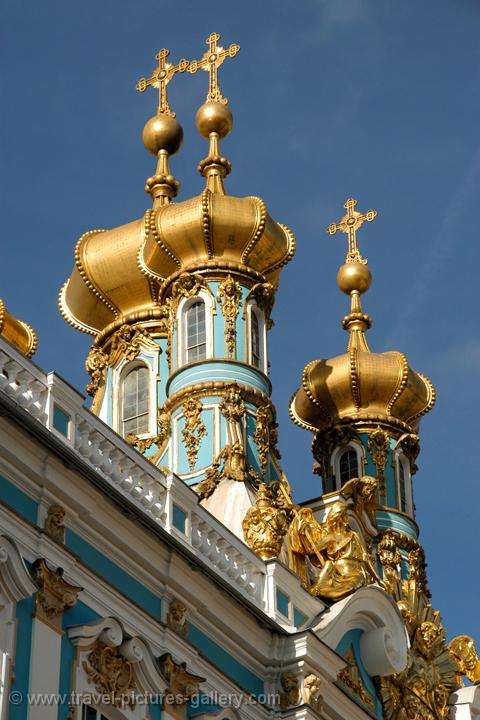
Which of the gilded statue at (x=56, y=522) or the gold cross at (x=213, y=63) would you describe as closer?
the gilded statue at (x=56, y=522)

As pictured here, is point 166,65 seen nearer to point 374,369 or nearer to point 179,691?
point 374,369

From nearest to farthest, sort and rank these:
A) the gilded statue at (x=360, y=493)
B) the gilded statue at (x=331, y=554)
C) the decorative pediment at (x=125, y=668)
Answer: the decorative pediment at (x=125, y=668), the gilded statue at (x=331, y=554), the gilded statue at (x=360, y=493)

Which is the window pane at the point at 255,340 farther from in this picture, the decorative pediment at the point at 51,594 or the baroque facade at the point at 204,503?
the decorative pediment at the point at 51,594

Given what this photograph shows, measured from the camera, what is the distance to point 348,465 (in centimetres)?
3228

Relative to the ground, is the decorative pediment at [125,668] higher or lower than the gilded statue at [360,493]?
lower

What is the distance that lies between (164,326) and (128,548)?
1142 cm

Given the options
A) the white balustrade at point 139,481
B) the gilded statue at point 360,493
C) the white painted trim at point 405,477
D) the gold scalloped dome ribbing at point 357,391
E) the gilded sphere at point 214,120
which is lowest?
the white balustrade at point 139,481

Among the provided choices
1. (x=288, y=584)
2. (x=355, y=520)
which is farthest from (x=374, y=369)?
(x=288, y=584)

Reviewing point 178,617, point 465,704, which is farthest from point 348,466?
point 178,617

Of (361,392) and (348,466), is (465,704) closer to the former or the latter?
(348,466)

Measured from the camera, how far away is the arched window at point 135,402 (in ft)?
97.0

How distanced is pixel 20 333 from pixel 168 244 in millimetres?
3086

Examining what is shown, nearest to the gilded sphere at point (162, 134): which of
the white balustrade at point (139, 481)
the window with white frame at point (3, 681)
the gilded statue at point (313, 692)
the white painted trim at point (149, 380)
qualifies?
the white painted trim at point (149, 380)

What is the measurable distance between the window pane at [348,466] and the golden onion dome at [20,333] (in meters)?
7.39
